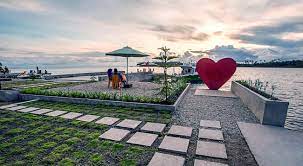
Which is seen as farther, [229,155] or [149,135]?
[149,135]

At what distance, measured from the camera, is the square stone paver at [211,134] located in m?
4.03

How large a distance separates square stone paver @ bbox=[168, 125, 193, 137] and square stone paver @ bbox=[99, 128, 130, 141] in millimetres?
1162

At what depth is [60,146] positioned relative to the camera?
137 inches

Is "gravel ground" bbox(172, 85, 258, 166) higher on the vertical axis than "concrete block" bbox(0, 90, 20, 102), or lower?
lower

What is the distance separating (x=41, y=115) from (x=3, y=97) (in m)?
3.61

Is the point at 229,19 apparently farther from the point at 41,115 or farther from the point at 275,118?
the point at 41,115

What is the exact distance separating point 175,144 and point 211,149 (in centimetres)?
75

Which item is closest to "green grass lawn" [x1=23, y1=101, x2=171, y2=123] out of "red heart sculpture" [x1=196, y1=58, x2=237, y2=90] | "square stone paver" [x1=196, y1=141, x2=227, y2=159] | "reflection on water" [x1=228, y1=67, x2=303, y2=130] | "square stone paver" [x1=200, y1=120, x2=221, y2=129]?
"square stone paver" [x1=200, y1=120, x2=221, y2=129]

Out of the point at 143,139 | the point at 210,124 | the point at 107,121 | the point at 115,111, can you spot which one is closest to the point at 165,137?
the point at 143,139

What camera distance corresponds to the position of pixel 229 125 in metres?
4.89

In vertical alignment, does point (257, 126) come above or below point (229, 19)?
below

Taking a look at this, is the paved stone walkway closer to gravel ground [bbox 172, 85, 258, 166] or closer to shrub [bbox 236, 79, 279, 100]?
gravel ground [bbox 172, 85, 258, 166]

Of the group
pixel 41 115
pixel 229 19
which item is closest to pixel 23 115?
pixel 41 115

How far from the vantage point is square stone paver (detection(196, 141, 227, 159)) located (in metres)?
3.27
